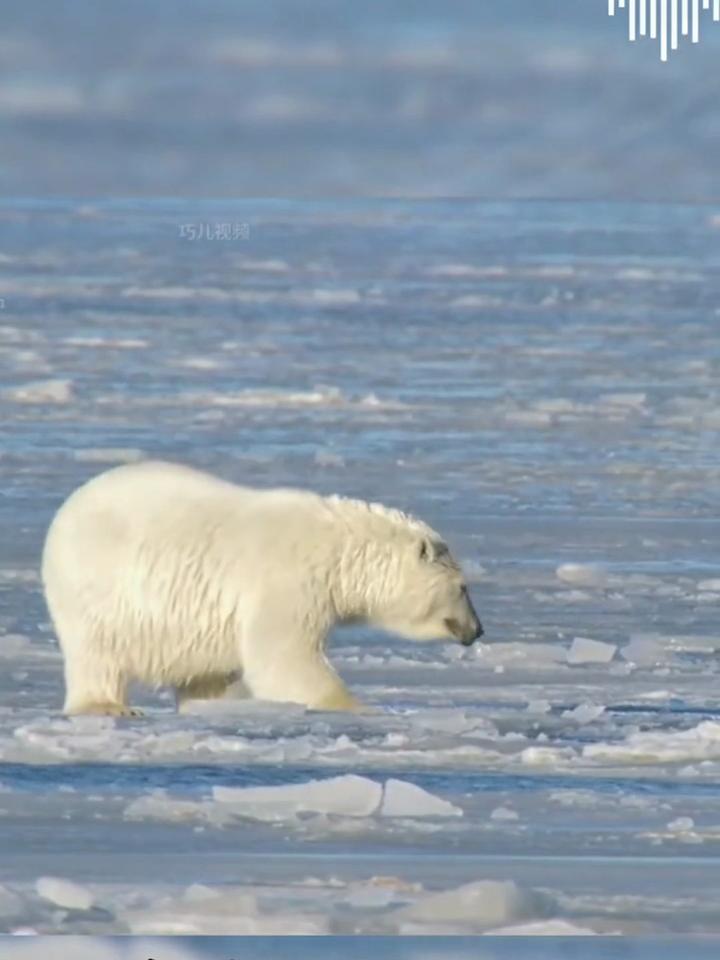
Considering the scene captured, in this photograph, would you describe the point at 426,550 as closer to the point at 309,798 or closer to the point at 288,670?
the point at 288,670

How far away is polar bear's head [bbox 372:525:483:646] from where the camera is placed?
23.3ft

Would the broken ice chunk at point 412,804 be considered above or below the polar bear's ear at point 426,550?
below

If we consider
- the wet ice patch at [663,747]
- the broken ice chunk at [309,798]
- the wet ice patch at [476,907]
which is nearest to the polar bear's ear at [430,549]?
the wet ice patch at [663,747]

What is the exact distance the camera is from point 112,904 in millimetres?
4906

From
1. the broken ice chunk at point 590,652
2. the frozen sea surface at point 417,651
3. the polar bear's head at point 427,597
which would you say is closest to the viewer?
the frozen sea surface at point 417,651

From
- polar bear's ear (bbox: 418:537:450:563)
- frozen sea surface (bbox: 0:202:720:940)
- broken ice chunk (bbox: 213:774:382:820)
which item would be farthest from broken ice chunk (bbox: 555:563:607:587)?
broken ice chunk (bbox: 213:774:382:820)

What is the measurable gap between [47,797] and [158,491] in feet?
4.36

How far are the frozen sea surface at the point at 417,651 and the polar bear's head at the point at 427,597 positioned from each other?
12 centimetres

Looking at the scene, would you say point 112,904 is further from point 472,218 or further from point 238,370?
point 472,218

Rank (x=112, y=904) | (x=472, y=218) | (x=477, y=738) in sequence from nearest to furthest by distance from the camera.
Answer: (x=112, y=904)
(x=477, y=738)
(x=472, y=218)

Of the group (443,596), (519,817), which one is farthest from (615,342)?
(519,817)

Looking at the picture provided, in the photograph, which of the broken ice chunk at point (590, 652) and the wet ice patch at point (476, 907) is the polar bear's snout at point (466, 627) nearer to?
the broken ice chunk at point (590, 652)

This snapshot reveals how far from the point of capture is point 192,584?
6859 millimetres

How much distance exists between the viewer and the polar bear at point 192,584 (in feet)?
22.4
